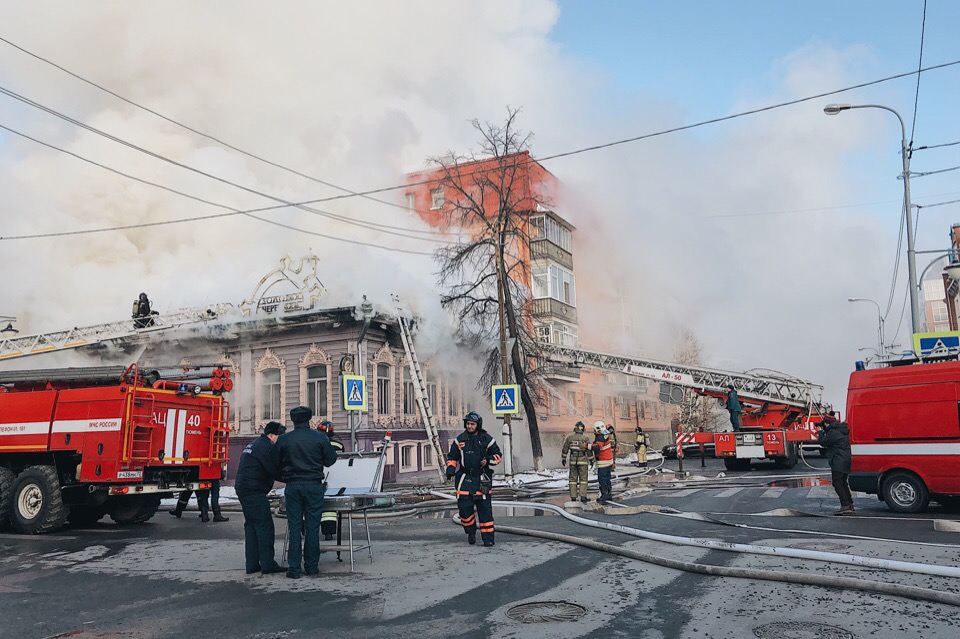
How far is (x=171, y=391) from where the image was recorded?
469 inches

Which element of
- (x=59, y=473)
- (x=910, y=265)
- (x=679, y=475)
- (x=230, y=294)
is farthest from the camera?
(x=230, y=294)

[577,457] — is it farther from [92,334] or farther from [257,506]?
[92,334]

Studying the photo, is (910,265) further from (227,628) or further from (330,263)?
(227,628)

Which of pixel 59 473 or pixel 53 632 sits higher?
pixel 59 473

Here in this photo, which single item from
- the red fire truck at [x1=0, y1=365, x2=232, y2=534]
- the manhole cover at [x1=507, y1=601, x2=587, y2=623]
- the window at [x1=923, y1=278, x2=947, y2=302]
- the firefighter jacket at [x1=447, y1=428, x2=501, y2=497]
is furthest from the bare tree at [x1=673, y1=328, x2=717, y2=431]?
the window at [x1=923, y1=278, x2=947, y2=302]

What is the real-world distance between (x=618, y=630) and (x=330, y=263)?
1932cm

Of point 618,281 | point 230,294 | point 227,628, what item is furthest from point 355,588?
point 618,281

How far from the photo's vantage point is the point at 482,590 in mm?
6160

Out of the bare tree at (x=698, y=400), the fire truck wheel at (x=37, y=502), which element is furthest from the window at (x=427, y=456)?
the bare tree at (x=698, y=400)

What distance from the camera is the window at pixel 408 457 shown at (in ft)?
77.8

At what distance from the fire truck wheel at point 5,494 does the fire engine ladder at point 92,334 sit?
1198 centimetres

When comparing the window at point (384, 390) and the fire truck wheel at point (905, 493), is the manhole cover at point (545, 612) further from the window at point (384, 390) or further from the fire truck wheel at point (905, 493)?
the window at point (384, 390)

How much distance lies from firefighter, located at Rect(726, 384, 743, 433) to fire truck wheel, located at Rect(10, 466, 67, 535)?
22.0m

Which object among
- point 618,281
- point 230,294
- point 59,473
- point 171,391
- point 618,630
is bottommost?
point 618,630
